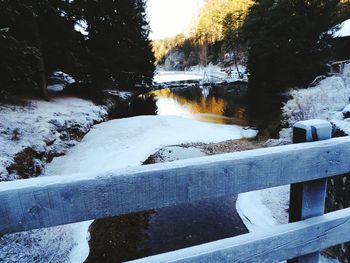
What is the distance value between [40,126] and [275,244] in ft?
35.9

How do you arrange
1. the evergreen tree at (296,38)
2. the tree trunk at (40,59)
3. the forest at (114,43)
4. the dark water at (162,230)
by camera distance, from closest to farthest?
1. the dark water at (162,230)
2. the forest at (114,43)
3. the tree trunk at (40,59)
4. the evergreen tree at (296,38)

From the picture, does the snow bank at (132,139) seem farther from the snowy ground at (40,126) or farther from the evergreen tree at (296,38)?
the evergreen tree at (296,38)

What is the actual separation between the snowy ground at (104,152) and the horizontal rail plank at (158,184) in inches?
27.9

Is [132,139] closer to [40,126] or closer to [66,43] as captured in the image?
[40,126]

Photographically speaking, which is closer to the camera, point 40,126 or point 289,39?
point 40,126

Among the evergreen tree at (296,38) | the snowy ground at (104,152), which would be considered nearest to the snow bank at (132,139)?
the snowy ground at (104,152)

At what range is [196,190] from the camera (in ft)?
4.04

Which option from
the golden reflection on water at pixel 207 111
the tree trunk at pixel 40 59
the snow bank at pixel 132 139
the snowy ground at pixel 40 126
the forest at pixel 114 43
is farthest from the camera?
the golden reflection on water at pixel 207 111

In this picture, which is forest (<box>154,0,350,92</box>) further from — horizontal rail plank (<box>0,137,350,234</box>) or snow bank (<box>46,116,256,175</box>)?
horizontal rail plank (<box>0,137,350,234</box>)

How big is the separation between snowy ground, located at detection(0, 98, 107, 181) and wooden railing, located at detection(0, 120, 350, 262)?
659 cm

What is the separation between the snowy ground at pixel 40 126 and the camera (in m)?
8.38

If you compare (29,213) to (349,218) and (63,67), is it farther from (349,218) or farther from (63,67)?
(63,67)

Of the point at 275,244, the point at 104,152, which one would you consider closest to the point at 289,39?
the point at 104,152

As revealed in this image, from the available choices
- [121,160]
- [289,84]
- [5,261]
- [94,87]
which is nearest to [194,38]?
[289,84]
